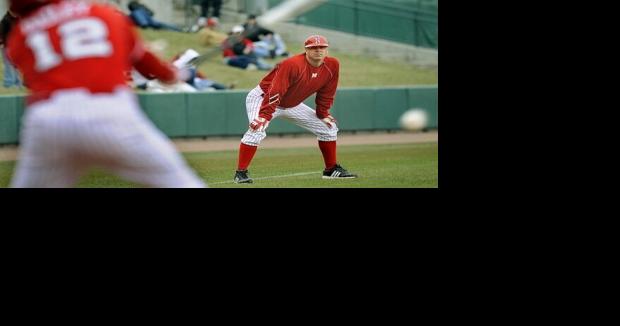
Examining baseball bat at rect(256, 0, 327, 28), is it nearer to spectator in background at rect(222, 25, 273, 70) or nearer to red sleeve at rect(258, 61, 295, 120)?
red sleeve at rect(258, 61, 295, 120)

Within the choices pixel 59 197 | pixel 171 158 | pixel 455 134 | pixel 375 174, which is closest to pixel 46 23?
pixel 171 158

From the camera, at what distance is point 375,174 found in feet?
23.3

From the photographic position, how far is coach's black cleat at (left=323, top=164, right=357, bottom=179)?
273 inches

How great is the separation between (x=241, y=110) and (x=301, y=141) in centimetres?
63

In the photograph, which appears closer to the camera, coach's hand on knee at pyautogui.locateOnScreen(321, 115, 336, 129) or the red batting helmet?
the red batting helmet

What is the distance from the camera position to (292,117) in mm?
6957

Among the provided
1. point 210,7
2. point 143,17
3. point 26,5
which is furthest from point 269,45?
point 26,5

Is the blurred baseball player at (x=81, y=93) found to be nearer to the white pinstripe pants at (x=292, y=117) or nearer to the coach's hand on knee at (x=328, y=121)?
the white pinstripe pants at (x=292, y=117)

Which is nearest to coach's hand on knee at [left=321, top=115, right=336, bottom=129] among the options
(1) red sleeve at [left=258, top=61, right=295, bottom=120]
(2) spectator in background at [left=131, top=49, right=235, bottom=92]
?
(1) red sleeve at [left=258, top=61, right=295, bottom=120]

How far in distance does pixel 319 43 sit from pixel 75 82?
3746mm

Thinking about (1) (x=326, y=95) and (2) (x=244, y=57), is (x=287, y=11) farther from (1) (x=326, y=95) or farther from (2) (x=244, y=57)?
(2) (x=244, y=57)

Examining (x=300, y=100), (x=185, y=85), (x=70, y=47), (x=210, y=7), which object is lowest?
(x=300, y=100)

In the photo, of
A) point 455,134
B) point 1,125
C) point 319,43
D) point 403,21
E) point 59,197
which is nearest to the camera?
point 59,197

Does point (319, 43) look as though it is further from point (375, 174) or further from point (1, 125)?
point (1, 125)
